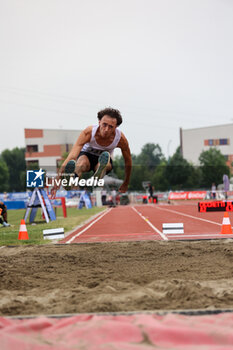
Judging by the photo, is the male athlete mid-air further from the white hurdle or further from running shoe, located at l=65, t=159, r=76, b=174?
the white hurdle

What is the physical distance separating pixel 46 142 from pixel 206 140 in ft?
155

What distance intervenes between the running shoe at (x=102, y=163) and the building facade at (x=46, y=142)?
17.2 feet

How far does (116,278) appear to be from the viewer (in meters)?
5.77

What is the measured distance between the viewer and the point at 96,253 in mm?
8227

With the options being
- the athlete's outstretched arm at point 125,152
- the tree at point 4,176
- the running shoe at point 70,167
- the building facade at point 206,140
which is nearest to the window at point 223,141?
the building facade at point 206,140

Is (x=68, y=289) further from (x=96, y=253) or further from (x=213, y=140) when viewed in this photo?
(x=213, y=140)

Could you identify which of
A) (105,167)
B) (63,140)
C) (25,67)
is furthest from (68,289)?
(63,140)

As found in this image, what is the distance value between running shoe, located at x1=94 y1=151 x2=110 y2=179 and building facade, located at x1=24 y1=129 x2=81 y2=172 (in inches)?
206

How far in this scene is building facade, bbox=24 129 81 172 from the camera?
58.6ft

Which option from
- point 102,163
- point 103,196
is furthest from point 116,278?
point 103,196

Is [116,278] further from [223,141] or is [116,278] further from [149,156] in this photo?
[223,141]

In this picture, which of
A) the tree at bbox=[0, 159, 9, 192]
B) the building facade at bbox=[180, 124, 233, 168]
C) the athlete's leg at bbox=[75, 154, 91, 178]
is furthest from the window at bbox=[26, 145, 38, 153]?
the tree at bbox=[0, 159, 9, 192]

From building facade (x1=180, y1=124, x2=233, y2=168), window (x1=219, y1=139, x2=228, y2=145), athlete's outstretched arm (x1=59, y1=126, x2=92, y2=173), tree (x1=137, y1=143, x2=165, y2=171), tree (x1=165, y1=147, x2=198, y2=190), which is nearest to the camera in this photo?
athlete's outstretched arm (x1=59, y1=126, x2=92, y2=173)

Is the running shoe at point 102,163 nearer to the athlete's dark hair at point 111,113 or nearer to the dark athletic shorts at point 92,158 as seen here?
the dark athletic shorts at point 92,158
